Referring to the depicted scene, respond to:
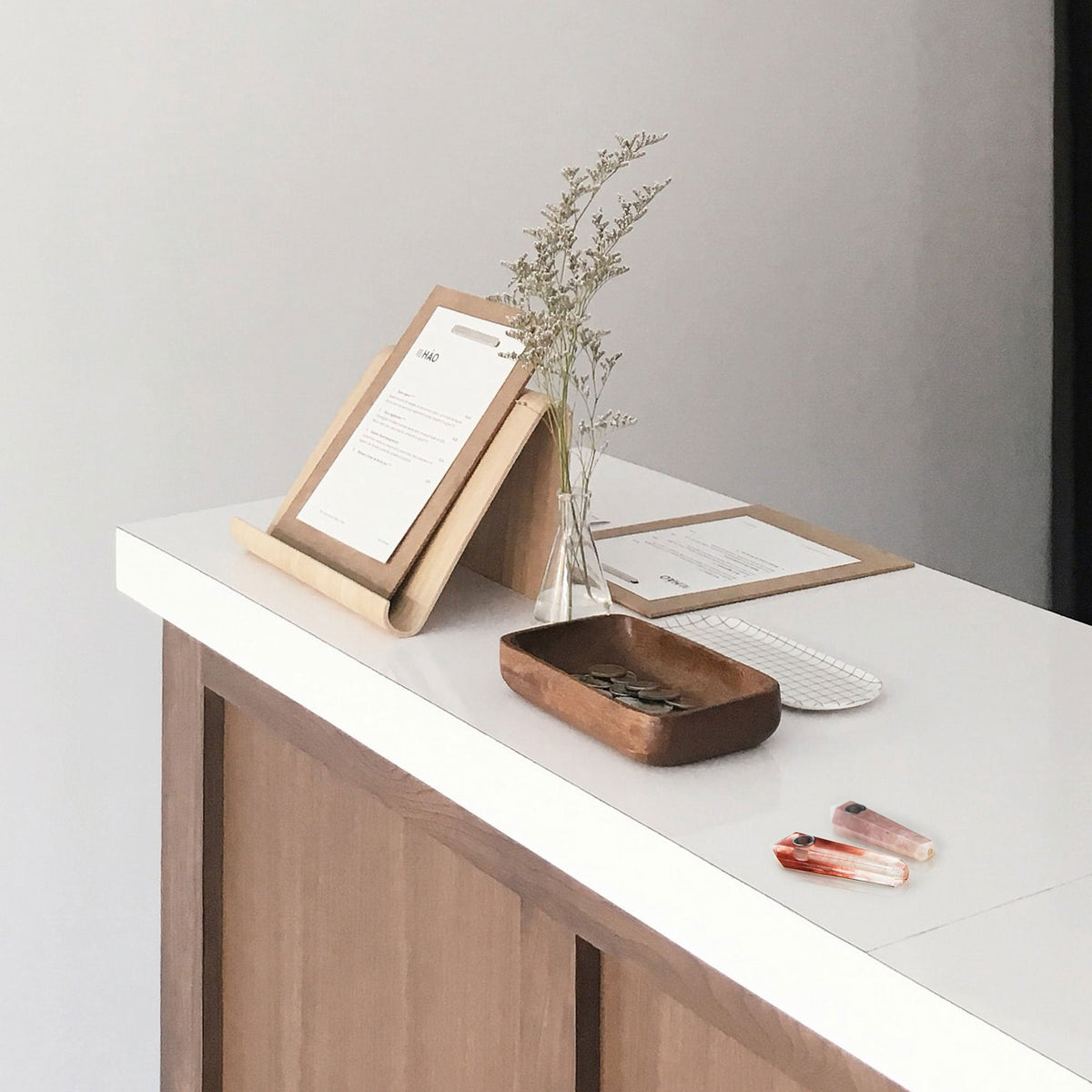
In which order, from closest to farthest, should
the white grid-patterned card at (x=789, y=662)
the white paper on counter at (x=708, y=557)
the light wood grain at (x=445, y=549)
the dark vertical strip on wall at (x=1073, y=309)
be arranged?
the white grid-patterned card at (x=789, y=662)
the light wood grain at (x=445, y=549)
the white paper on counter at (x=708, y=557)
the dark vertical strip on wall at (x=1073, y=309)

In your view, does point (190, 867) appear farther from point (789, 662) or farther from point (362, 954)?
point (789, 662)

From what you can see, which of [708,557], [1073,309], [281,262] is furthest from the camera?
[1073,309]

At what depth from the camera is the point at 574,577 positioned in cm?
122

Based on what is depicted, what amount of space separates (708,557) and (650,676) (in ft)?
1.11

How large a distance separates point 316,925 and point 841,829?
2.29 ft

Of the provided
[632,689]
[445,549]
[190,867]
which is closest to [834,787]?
[632,689]

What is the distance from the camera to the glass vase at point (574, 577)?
120 cm

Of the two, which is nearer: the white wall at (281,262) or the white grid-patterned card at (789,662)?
the white grid-patterned card at (789,662)

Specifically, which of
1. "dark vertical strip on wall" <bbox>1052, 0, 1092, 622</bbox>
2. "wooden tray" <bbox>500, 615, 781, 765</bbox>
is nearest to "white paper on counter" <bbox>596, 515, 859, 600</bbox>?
"wooden tray" <bbox>500, 615, 781, 765</bbox>

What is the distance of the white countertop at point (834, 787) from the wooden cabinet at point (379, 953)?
7cm

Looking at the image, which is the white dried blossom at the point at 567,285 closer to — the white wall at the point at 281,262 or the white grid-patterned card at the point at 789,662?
the white grid-patterned card at the point at 789,662

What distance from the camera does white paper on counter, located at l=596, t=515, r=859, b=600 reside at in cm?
137

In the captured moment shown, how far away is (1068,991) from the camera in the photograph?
2.46 feet

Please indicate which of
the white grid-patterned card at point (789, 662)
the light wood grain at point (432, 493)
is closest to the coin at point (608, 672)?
the white grid-patterned card at point (789, 662)
